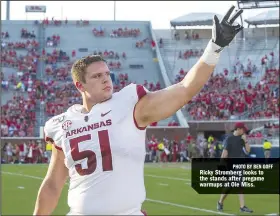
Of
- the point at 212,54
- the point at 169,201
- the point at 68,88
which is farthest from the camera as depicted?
the point at 68,88

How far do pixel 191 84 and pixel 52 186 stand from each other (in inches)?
46.6

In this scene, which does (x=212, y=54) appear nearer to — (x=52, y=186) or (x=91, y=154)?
(x=91, y=154)

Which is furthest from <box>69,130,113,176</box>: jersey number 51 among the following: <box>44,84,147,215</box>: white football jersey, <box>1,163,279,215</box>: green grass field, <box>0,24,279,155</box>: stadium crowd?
<box>0,24,279,155</box>: stadium crowd

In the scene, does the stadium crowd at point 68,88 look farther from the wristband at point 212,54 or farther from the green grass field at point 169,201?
the wristband at point 212,54

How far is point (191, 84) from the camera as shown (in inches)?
133

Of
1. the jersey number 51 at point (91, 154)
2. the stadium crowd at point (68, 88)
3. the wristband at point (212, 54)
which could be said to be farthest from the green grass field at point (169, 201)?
the stadium crowd at point (68, 88)

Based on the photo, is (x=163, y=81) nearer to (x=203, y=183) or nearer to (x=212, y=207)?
(x=203, y=183)

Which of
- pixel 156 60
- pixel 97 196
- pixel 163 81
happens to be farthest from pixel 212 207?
pixel 156 60

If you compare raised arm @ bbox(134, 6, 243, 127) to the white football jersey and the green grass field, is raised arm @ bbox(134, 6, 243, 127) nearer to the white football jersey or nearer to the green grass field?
the white football jersey

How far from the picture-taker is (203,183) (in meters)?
15.0

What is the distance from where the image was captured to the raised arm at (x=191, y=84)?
10.6 ft

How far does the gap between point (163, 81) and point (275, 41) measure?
32.1 feet

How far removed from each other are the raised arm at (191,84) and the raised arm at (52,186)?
0.70m

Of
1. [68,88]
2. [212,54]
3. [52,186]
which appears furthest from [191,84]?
[68,88]
